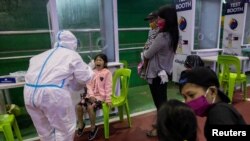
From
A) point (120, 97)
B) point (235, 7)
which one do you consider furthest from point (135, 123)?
point (235, 7)

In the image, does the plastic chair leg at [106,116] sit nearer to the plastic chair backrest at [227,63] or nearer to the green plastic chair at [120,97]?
the green plastic chair at [120,97]

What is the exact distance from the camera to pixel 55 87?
1641mm

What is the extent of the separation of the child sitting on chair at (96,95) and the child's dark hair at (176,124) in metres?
1.65

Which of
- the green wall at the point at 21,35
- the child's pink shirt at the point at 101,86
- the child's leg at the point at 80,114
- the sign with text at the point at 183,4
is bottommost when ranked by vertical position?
the child's leg at the point at 80,114

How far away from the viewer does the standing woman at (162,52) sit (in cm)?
201

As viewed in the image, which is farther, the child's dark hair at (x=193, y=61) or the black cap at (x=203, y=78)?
the child's dark hair at (x=193, y=61)

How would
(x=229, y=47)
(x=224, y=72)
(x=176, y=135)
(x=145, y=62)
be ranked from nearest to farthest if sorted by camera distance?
(x=176, y=135) → (x=145, y=62) → (x=224, y=72) → (x=229, y=47)

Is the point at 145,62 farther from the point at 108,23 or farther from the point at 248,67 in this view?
the point at 248,67

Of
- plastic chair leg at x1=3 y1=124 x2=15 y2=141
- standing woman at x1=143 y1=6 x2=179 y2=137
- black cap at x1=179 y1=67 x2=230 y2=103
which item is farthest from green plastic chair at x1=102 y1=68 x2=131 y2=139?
black cap at x1=179 y1=67 x2=230 y2=103

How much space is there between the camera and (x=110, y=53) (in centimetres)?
307

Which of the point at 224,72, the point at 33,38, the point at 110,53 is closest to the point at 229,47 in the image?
the point at 224,72

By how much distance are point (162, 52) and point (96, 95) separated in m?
0.96

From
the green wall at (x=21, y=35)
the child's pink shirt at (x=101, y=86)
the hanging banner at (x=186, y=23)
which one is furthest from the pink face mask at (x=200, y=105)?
the hanging banner at (x=186, y=23)

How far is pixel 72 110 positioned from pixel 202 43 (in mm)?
3529
